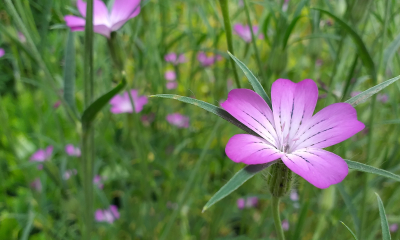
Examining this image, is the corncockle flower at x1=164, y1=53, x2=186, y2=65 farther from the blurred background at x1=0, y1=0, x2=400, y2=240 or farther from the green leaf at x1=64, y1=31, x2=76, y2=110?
the green leaf at x1=64, y1=31, x2=76, y2=110

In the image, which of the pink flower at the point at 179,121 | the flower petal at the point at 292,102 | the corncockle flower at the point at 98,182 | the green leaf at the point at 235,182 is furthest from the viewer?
the pink flower at the point at 179,121

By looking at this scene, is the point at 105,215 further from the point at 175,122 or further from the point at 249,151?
the point at 249,151

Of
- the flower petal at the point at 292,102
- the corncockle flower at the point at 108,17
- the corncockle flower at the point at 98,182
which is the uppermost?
the corncockle flower at the point at 108,17

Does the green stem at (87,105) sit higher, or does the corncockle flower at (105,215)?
the green stem at (87,105)

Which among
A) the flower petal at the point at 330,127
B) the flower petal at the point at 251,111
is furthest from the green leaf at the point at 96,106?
the flower petal at the point at 330,127

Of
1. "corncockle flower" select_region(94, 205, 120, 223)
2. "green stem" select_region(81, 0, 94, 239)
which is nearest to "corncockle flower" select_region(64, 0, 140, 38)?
"green stem" select_region(81, 0, 94, 239)

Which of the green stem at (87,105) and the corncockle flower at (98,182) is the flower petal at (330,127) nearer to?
the green stem at (87,105)

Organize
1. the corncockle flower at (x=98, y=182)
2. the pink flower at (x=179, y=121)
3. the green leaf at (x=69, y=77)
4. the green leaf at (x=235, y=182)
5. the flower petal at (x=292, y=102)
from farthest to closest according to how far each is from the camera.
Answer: the pink flower at (x=179, y=121), the corncockle flower at (x=98, y=182), the green leaf at (x=69, y=77), the flower petal at (x=292, y=102), the green leaf at (x=235, y=182)
